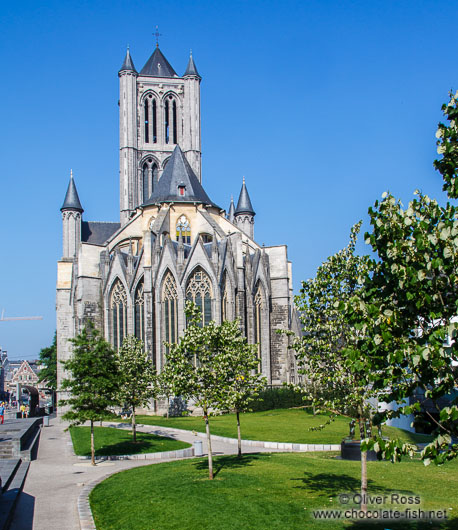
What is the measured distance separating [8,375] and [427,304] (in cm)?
18752

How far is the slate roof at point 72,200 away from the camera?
5912cm

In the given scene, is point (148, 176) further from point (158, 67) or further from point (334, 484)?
Result: point (334, 484)

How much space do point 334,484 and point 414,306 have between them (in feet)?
32.1

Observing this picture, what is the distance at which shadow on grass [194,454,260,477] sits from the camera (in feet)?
60.3

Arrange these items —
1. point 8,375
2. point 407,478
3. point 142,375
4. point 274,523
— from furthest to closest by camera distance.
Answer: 1. point 8,375
2. point 142,375
3. point 407,478
4. point 274,523

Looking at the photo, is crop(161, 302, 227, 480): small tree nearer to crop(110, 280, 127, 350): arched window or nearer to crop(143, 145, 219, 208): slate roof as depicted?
crop(110, 280, 127, 350): arched window

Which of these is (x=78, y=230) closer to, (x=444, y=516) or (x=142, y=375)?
(x=142, y=375)

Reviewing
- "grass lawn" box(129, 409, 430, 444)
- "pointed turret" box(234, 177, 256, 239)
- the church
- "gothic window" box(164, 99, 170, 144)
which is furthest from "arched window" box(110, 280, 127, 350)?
"gothic window" box(164, 99, 170, 144)

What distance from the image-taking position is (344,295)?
543 inches

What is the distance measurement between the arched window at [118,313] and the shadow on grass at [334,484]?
28.6m

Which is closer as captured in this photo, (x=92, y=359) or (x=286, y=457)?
(x=286, y=457)

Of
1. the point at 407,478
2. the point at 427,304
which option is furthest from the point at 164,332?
the point at 427,304

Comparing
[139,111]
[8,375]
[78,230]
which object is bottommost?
[8,375]

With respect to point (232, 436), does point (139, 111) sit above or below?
above
